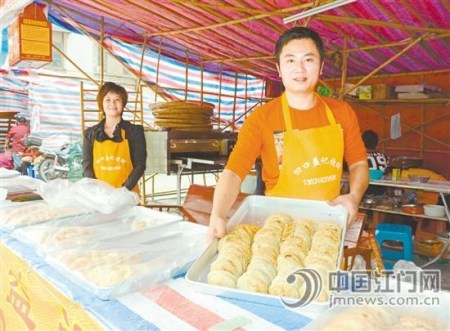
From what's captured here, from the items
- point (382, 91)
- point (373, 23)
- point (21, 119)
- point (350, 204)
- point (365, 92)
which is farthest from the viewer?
point (21, 119)

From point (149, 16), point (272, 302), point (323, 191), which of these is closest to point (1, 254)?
point (272, 302)

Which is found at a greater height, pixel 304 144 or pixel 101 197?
pixel 304 144

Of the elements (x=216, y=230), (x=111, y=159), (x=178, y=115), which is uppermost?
(x=178, y=115)

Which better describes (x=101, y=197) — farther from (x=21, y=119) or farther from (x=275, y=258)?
(x=21, y=119)

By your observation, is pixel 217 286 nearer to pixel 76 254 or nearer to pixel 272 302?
pixel 272 302

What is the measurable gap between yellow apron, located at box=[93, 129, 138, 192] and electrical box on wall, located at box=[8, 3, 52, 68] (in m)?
0.76

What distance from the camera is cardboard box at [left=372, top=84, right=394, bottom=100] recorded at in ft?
23.9

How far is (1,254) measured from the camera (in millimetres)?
1599

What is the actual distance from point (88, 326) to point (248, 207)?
796mm

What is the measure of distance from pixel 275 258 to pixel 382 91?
7.01 m

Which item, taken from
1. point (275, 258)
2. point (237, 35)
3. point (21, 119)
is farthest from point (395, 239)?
point (21, 119)

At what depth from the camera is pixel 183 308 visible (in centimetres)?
93

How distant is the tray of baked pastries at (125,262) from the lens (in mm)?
1045

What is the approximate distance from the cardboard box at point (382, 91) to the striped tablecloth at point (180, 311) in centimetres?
713
